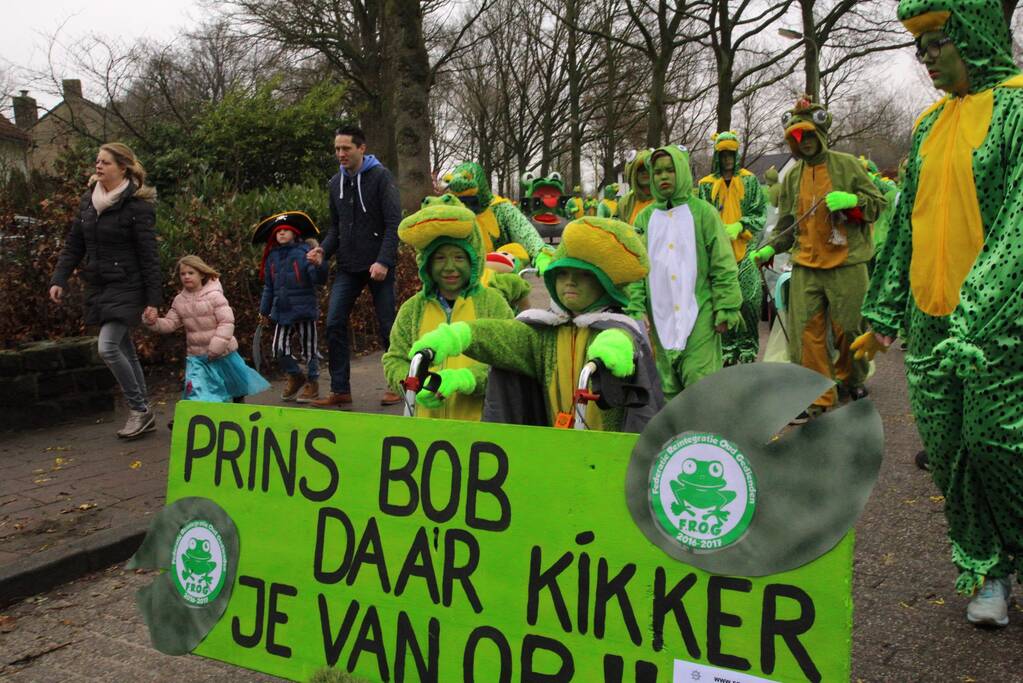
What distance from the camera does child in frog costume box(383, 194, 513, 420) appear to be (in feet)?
14.1

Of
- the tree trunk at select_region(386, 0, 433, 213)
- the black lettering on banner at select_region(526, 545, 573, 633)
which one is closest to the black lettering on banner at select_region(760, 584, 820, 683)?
the black lettering on banner at select_region(526, 545, 573, 633)

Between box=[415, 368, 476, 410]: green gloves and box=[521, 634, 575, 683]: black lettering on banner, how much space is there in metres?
1.37

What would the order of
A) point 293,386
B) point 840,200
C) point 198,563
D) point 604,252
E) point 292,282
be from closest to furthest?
point 198,563 < point 604,252 < point 840,200 < point 292,282 < point 293,386

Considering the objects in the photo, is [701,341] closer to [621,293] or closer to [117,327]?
[621,293]

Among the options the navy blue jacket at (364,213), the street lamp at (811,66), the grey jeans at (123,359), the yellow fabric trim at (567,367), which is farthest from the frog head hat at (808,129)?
the street lamp at (811,66)

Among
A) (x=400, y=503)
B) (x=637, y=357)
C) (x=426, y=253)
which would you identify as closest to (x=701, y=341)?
(x=426, y=253)

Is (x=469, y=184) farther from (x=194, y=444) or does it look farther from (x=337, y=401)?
(x=194, y=444)

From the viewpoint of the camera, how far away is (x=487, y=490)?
8.43 ft

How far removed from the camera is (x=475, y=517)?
101 inches

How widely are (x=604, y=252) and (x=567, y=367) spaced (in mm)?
442

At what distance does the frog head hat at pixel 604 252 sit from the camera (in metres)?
3.60

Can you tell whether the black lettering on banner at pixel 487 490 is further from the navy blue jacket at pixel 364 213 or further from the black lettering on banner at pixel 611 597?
the navy blue jacket at pixel 364 213

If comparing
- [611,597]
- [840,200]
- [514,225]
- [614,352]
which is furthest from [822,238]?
[611,597]

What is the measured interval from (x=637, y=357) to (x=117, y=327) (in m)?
4.35
